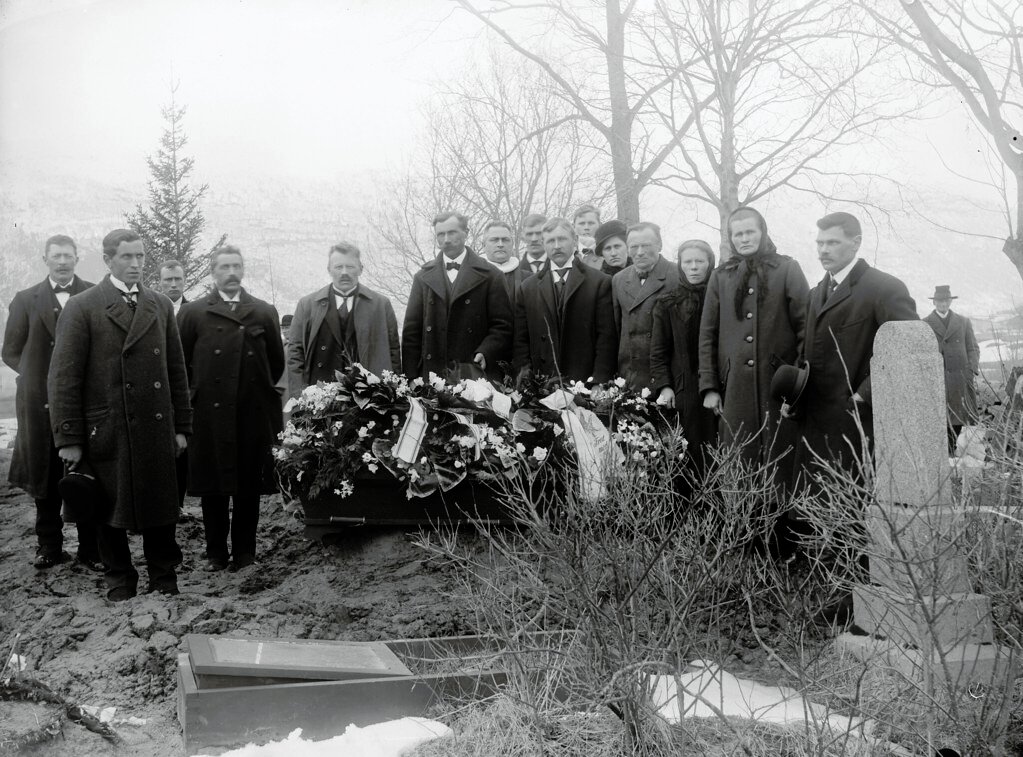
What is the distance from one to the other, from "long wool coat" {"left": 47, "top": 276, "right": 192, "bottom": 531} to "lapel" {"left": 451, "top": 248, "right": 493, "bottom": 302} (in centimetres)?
209

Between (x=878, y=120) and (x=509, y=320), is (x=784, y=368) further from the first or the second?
(x=878, y=120)

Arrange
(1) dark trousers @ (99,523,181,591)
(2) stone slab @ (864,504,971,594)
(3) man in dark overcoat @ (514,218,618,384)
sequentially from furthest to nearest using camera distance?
(3) man in dark overcoat @ (514,218,618,384) → (1) dark trousers @ (99,523,181,591) → (2) stone slab @ (864,504,971,594)

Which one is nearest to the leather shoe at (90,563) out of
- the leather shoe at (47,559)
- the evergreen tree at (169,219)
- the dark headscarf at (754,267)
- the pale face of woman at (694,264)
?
the leather shoe at (47,559)

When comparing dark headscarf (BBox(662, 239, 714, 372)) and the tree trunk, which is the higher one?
the tree trunk

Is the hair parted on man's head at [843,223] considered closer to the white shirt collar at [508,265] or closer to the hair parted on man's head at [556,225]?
the hair parted on man's head at [556,225]

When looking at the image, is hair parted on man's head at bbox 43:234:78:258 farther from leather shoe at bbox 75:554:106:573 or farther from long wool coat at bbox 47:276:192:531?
leather shoe at bbox 75:554:106:573

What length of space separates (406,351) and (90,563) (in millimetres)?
2572

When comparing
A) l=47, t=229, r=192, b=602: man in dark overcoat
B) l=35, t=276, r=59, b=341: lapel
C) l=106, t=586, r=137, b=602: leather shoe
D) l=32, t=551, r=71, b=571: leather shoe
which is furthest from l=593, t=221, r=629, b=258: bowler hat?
l=32, t=551, r=71, b=571: leather shoe

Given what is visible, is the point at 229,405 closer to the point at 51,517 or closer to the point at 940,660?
the point at 51,517

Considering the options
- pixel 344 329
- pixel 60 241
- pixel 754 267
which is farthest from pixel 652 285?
pixel 60 241

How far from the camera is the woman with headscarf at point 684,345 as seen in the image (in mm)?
6504

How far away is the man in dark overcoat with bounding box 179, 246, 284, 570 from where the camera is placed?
6.59 metres

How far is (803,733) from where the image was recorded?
3512mm

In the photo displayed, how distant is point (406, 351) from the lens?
7.33 meters
